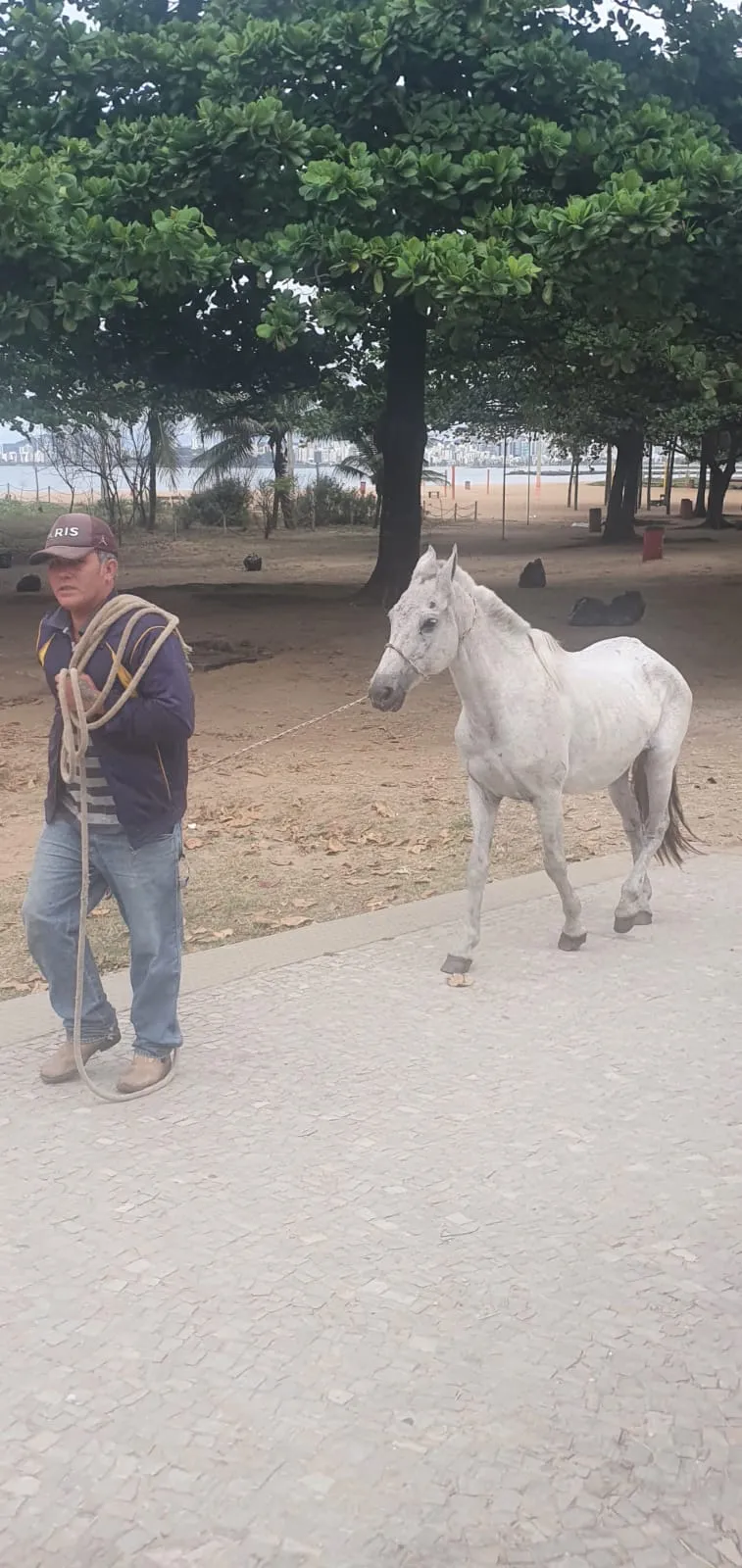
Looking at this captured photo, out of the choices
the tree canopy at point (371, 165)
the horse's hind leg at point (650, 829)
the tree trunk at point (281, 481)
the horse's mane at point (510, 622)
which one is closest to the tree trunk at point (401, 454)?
the tree canopy at point (371, 165)

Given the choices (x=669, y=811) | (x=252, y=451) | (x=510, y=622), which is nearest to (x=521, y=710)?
(x=510, y=622)

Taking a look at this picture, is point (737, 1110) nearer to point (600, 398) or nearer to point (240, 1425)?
point (240, 1425)

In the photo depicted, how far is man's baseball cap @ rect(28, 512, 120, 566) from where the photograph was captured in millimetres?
4000

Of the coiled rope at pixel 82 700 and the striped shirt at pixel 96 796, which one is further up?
the coiled rope at pixel 82 700

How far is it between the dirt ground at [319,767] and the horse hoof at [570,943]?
1.13 m

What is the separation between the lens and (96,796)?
4227 mm

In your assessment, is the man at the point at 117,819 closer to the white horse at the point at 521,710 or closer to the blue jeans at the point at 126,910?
the blue jeans at the point at 126,910

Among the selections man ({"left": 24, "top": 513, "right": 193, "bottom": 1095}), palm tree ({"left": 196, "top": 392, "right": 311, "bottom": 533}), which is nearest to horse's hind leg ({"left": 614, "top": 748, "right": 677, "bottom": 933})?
man ({"left": 24, "top": 513, "right": 193, "bottom": 1095})

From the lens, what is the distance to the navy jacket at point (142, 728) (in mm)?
4051

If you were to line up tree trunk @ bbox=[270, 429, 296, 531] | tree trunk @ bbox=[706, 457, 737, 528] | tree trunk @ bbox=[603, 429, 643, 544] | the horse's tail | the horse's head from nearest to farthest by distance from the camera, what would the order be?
the horse's head
the horse's tail
tree trunk @ bbox=[603, 429, 643, 544]
tree trunk @ bbox=[706, 457, 737, 528]
tree trunk @ bbox=[270, 429, 296, 531]

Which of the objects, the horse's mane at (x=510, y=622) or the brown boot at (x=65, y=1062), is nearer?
the brown boot at (x=65, y=1062)

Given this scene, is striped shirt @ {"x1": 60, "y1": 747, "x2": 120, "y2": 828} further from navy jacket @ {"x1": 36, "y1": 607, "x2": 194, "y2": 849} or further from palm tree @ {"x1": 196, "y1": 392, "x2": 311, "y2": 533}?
palm tree @ {"x1": 196, "y1": 392, "x2": 311, "y2": 533}

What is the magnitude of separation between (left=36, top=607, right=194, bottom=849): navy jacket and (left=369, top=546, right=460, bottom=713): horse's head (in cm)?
111

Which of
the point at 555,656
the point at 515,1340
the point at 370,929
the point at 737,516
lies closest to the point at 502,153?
Answer: the point at 555,656
